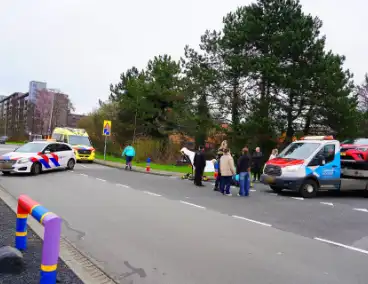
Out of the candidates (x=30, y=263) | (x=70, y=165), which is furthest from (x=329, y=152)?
(x=70, y=165)

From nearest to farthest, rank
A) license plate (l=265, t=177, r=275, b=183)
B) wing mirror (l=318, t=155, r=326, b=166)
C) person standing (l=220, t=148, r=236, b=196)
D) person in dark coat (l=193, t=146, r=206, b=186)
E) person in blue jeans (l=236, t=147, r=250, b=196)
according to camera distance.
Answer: person standing (l=220, t=148, r=236, b=196)
person in blue jeans (l=236, t=147, r=250, b=196)
wing mirror (l=318, t=155, r=326, b=166)
license plate (l=265, t=177, r=275, b=183)
person in dark coat (l=193, t=146, r=206, b=186)

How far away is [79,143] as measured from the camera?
30078 millimetres

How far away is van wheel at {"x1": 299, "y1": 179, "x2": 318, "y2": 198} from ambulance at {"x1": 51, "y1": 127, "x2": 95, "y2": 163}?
1933 cm

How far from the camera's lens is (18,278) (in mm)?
4598

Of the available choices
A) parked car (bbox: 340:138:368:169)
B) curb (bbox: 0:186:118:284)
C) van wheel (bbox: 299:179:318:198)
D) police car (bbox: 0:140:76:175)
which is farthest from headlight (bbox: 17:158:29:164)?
parked car (bbox: 340:138:368:169)

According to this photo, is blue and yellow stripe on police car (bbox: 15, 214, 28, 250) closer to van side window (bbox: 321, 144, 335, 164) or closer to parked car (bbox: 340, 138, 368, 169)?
van side window (bbox: 321, 144, 335, 164)

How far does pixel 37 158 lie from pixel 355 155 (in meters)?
13.4

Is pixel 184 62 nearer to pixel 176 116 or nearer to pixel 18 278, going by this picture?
pixel 176 116

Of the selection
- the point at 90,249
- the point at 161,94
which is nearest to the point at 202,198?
the point at 90,249

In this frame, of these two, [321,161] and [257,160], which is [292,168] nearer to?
[321,161]

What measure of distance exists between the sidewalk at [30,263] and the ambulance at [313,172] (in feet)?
31.6

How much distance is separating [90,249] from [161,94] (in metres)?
33.4

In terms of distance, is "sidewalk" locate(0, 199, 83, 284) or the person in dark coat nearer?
"sidewalk" locate(0, 199, 83, 284)

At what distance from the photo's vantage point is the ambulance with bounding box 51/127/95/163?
29.4m
